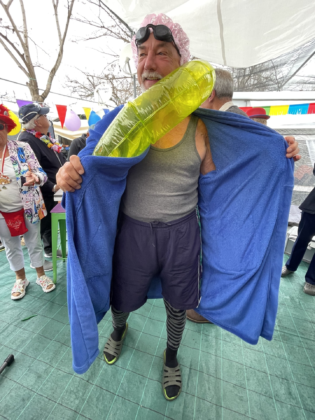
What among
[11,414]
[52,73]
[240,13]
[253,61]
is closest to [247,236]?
[240,13]

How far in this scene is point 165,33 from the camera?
86cm

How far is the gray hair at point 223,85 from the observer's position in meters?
1.62

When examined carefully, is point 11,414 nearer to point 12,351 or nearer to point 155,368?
point 12,351

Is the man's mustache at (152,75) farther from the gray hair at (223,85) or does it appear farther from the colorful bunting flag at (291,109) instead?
the colorful bunting flag at (291,109)

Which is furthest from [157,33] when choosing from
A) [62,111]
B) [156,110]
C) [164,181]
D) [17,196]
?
[62,111]

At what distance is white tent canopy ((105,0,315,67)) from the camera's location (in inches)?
50.7

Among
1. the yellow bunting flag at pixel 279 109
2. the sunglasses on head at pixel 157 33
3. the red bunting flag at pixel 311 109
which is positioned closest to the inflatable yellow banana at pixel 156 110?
the sunglasses on head at pixel 157 33

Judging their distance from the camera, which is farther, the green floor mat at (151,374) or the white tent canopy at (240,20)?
the white tent canopy at (240,20)

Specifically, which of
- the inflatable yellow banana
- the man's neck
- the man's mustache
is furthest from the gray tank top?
the man's neck

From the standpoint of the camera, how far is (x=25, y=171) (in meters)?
1.75

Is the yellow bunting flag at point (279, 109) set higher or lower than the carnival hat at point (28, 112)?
higher

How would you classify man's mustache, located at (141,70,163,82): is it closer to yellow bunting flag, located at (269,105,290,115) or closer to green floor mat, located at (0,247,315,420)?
green floor mat, located at (0,247,315,420)

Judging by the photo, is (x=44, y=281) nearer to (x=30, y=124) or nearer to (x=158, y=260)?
(x=158, y=260)

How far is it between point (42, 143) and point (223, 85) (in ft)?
6.55
